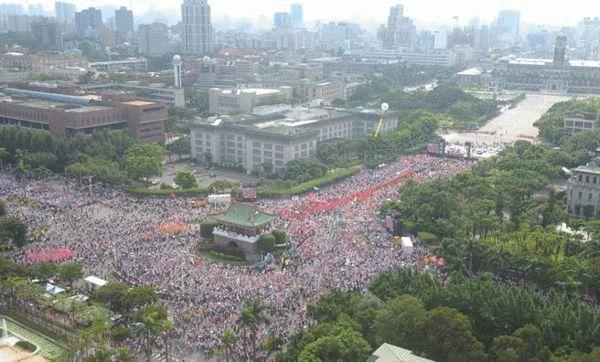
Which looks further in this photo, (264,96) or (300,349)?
(264,96)

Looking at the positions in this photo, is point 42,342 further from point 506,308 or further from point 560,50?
point 560,50

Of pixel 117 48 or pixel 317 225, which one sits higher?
pixel 117 48

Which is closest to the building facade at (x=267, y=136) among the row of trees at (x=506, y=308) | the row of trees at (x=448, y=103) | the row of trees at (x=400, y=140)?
the row of trees at (x=400, y=140)

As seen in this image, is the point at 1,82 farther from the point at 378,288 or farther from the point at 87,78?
the point at 378,288

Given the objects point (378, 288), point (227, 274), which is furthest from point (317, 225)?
point (378, 288)

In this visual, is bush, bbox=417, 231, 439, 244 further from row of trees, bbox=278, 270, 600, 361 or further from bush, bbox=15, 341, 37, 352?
bush, bbox=15, 341, 37, 352

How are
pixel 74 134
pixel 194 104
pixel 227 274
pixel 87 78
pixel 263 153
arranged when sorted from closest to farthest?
pixel 227 274, pixel 263 153, pixel 74 134, pixel 194 104, pixel 87 78

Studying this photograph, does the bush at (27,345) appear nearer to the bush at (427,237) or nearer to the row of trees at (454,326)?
the row of trees at (454,326)

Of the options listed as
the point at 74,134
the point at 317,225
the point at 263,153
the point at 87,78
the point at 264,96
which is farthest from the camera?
the point at 87,78
